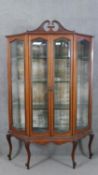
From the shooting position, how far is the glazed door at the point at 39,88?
103 inches

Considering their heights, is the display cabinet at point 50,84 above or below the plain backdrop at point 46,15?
below

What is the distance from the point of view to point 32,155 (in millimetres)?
3123

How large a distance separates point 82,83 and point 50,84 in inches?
15.4

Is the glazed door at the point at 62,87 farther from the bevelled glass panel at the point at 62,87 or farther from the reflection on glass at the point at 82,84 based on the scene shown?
the reflection on glass at the point at 82,84

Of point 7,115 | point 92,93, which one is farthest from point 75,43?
point 7,115

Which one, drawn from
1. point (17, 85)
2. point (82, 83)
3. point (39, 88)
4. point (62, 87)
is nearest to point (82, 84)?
point (82, 83)

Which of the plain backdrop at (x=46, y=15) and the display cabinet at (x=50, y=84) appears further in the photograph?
the plain backdrop at (x=46, y=15)

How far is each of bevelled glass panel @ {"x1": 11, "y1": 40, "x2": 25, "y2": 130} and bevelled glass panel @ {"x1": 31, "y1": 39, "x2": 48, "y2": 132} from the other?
137mm

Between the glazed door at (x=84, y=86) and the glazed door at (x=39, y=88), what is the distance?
0.35 metres

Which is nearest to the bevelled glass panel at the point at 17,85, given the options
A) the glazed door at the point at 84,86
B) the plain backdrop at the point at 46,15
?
the plain backdrop at the point at 46,15

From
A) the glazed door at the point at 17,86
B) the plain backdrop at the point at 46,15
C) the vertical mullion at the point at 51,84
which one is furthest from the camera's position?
the plain backdrop at the point at 46,15

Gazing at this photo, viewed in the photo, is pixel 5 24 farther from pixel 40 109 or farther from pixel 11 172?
pixel 11 172

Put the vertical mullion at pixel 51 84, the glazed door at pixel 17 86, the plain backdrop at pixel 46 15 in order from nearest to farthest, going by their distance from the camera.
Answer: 1. the vertical mullion at pixel 51 84
2. the glazed door at pixel 17 86
3. the plain backdrop at pixel 46 15

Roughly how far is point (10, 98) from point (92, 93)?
95 cm
